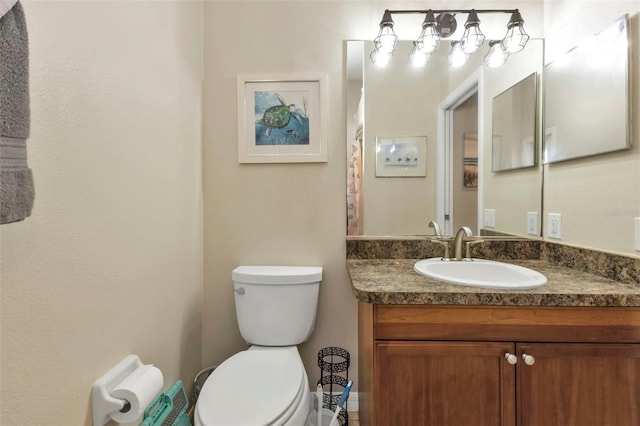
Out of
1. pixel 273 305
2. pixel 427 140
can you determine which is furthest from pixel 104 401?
pixel 427 140

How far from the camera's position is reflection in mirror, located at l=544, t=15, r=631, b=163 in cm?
108

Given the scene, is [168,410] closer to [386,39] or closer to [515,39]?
[386,39]

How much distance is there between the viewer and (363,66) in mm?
1533

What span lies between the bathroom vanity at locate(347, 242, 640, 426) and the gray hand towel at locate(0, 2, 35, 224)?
86 cm

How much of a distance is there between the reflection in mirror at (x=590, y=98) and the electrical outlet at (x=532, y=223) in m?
0.27

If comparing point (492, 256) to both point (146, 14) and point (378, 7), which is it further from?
point (146, 14)

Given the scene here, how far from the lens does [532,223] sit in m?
1.52

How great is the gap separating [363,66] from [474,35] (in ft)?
1.74

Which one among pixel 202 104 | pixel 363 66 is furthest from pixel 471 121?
pixel 202 104

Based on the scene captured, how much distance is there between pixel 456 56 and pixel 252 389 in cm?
174

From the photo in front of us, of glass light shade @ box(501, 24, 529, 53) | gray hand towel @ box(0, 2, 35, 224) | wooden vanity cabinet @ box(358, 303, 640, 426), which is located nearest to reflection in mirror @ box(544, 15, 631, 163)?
glass light shade @ box(501, 24, 529, 53)

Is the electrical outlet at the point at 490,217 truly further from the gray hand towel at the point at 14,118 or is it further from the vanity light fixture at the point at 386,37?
the gray hand towel at the point at 14,118

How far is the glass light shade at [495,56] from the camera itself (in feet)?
4.93

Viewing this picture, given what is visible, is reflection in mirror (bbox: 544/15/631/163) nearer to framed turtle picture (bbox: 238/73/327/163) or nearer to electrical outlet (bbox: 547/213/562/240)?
electrical outlet (bbox: 547/213/562/240)
